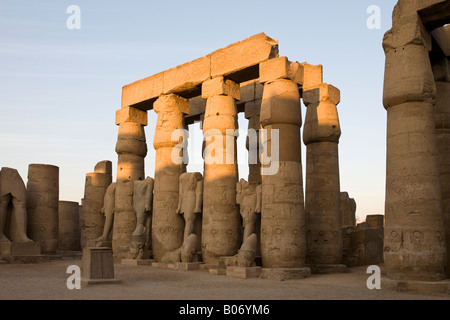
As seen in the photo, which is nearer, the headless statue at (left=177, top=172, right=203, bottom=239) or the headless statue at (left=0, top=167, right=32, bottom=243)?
the headless statue at (left=177, top=172, right=203, bottom=239)

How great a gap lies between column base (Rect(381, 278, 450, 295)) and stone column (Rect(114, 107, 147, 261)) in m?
11.2

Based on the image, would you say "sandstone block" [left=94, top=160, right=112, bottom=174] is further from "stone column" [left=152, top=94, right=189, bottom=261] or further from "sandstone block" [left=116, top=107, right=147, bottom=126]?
"stone column" [left=152, top=94, right=189, bottom=261]

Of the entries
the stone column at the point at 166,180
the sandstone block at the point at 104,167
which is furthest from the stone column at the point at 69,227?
the stone column at the point at 166,180

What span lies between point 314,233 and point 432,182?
219 inches

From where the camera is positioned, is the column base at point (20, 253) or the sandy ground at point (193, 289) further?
the column base at point (20, 253)

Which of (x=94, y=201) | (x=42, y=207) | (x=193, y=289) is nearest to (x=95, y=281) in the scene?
(x=193, y=289)

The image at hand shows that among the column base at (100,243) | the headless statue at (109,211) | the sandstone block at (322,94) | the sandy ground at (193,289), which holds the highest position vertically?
the sandstone block at (322,94)

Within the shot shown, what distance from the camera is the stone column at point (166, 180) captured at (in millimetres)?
16016

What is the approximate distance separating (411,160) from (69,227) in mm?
19004

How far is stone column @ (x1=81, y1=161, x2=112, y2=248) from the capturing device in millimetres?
20469

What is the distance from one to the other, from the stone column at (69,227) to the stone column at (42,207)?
4.54 metres

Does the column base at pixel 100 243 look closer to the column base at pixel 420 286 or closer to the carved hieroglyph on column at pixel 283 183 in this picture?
the carved hieroglyph on column at pixel 283 183

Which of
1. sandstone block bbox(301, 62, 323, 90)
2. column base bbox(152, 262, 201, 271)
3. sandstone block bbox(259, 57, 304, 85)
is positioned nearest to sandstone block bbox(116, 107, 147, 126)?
column base bbox(152, 262, 201, 271)

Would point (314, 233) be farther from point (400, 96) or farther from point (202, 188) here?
point (400, 96)
